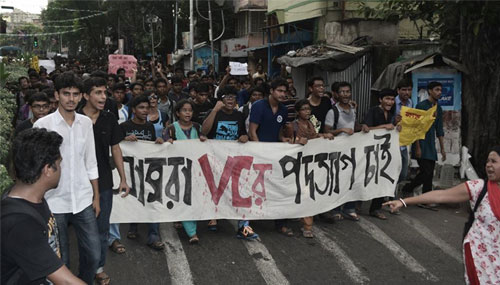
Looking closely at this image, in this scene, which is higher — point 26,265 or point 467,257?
point 26,265

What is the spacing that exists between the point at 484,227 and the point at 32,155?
9.26 ft

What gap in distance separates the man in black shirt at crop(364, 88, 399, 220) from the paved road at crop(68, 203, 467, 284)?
0.84 feet

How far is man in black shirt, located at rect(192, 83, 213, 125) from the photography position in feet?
23.6

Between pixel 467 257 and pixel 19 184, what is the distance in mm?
2851

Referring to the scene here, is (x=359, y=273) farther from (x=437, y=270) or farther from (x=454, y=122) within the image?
(x=454, y=122)

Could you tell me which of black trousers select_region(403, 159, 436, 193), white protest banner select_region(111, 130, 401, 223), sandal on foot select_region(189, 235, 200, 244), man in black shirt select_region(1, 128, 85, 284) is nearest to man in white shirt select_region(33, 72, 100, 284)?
man in black shirt select_region(1, 128, 85, 284)

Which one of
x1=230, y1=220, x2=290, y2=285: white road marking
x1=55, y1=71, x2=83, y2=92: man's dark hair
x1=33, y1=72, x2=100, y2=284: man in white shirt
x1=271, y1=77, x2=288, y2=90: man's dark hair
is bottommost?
x1=230, y1=220, x2=290, y2=285: white road marking

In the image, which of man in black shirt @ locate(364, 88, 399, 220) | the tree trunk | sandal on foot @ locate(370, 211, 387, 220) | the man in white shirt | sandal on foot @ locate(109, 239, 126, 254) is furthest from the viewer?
the tree trunk

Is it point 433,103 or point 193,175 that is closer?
point 193,175

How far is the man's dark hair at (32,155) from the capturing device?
2494 millimetres

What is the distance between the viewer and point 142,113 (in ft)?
18.3

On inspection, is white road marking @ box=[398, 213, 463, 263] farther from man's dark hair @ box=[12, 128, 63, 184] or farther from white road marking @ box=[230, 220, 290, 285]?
man's dark hair @ box=[12, 128, 63, 184]

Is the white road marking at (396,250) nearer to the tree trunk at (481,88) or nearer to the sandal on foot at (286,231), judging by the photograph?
the sandal on foot at (286,231)

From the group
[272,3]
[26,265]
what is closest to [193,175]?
[26,265]
